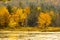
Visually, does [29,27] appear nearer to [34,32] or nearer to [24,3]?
[34,32]

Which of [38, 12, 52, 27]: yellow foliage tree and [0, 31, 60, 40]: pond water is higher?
[38, 12, 52, 27]: yellow foliage tree

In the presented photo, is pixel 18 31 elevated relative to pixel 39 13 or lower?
lower

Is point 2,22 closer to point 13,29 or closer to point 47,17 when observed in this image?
point 13,29

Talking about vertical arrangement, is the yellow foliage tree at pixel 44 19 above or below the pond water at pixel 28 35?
above

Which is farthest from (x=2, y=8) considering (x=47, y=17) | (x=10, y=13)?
(x=47, y=17)

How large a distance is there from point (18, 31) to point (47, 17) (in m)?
0.41

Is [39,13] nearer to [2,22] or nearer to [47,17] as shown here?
[47,17]

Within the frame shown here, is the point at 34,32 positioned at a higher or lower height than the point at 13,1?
lower

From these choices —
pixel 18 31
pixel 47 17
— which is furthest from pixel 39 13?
pixel 18 31

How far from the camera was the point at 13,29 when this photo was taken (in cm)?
323

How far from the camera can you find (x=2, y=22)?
3.24 meters

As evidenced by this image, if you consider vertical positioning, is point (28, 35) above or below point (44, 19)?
below

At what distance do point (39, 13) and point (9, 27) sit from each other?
0.42 m

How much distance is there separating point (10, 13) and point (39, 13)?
14.5 inches
